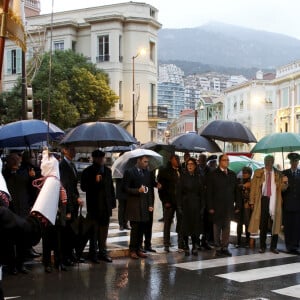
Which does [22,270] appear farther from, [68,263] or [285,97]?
[285,97]

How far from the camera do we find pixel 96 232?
392 inches

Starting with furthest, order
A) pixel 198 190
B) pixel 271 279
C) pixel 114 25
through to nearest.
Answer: pixel 114 25
pixel 198 190
pixel 271 279

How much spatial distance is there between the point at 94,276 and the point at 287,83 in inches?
2325

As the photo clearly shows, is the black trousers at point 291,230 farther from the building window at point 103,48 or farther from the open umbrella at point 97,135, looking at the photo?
the building window at point 103,48

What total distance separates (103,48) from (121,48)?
1566 mm

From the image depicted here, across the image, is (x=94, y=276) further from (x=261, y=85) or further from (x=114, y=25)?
(x=261, y=85)

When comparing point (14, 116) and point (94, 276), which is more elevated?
point (14, 116)

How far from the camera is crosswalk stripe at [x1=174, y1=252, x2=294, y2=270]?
379 inches

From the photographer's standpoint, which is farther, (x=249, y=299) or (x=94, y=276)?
(x=94, y=276)

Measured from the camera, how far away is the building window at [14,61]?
50.1 metres

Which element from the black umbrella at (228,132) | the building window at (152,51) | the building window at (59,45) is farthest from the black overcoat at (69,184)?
the building window at (59,45)

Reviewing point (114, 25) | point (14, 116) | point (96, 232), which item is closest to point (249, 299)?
point (96, 232)

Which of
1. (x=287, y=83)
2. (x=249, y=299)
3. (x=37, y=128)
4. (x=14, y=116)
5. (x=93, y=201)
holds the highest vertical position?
(x=287, y=83)

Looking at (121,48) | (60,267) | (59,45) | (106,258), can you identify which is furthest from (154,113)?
(60,267)
